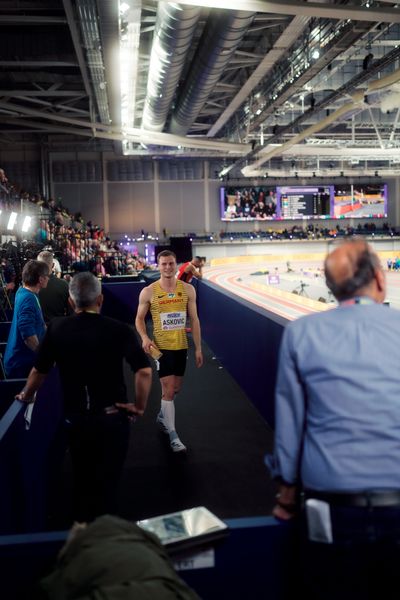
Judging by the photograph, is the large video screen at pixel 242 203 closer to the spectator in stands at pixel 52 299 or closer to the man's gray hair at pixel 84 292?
the spectator in stands at pixel 52 299

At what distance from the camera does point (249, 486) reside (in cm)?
439

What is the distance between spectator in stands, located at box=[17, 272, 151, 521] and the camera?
113 inches

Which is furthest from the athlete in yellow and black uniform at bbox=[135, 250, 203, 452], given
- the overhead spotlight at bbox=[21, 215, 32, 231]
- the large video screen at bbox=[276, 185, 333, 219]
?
the large video screen at bbox=[276, 185, 333, 219]

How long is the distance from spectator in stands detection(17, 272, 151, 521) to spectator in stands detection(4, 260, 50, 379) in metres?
1.65

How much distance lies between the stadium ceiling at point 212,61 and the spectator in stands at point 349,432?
18.3 feet

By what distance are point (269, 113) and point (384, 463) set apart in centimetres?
1398

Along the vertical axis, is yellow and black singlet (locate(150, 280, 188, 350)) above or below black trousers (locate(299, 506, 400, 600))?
above

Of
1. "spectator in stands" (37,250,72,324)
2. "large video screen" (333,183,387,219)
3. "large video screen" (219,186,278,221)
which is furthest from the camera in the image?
"large video screen" (333,183,387,219)

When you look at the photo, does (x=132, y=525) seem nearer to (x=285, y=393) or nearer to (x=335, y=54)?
(x=285, y=393)

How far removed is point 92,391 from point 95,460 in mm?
345

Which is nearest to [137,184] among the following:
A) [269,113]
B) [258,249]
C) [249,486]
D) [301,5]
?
[258,249]

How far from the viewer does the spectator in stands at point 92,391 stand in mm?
2865

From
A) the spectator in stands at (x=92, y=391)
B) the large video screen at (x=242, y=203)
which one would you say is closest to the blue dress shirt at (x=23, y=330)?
the spectator in stands at (x=92, y=391)

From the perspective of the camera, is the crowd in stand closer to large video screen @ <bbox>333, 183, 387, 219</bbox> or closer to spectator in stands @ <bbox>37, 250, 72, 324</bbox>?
large video screen @ <bbox>333, 183, 387, 219</bbox>
